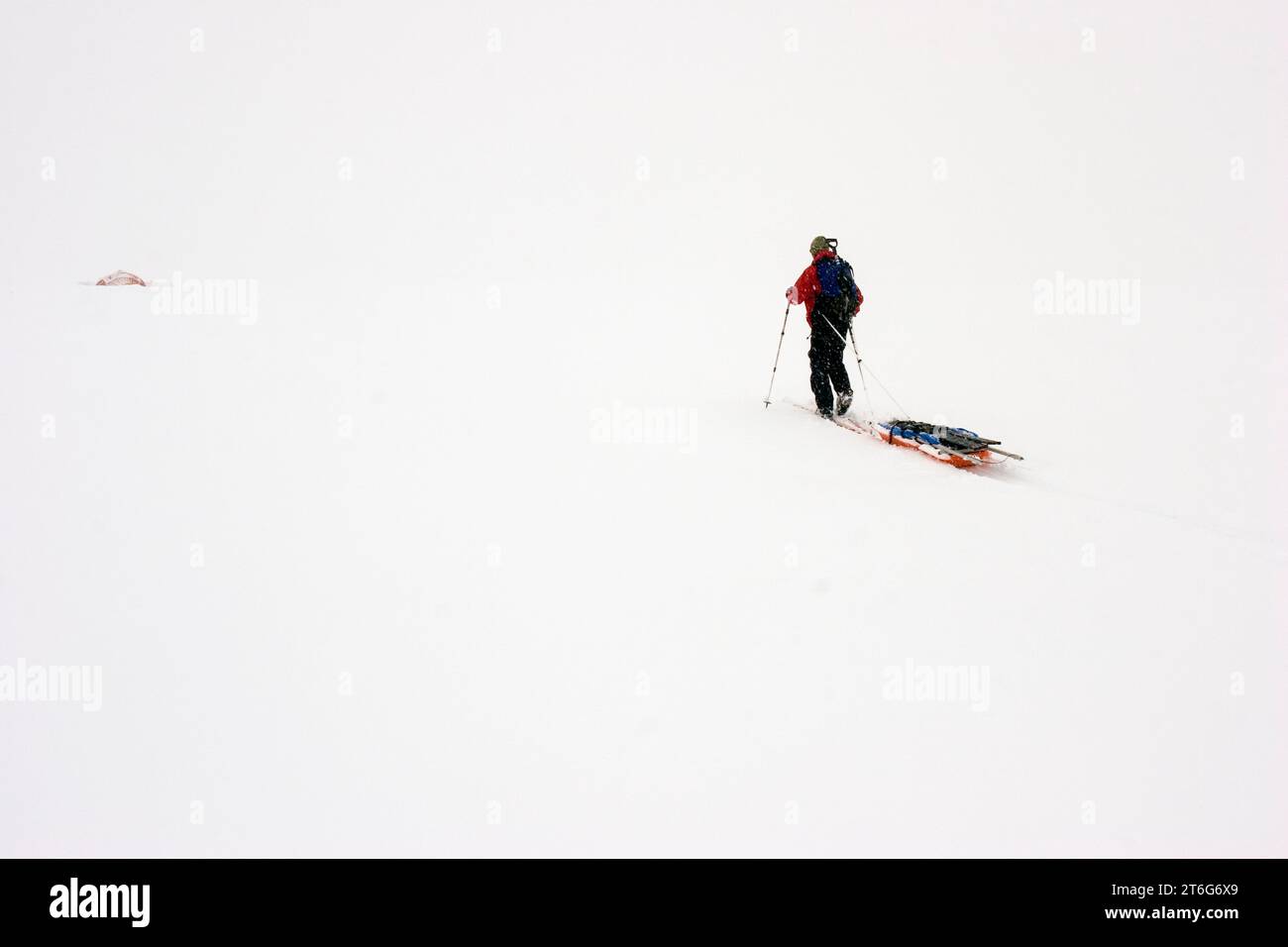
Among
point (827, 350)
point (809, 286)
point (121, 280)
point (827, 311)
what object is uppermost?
point (121, 280)

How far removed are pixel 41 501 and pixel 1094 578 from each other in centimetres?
728

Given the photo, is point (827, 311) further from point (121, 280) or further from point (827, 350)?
point (121, 280)

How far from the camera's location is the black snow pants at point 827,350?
350 inches

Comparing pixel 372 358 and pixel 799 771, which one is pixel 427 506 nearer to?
pixel 799 771

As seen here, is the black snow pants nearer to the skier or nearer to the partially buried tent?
the skier

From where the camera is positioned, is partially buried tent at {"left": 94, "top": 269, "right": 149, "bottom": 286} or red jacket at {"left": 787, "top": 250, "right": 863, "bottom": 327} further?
partially buried tent at {"left": 94, "top": 269, "right": 149, "bottom": 286}

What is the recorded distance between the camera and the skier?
28.6 ft

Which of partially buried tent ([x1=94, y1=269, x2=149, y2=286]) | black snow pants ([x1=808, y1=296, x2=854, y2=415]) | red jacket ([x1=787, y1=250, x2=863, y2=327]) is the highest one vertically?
partially buried tent ([x1=94, y1=269, x2=149, y2=286])

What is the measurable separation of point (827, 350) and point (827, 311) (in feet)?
1.59

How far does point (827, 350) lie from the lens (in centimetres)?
909

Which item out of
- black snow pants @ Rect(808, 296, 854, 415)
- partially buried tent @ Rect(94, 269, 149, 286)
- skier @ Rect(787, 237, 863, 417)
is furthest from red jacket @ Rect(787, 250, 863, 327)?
partially buried tent @ Rect(94, 269, 149, 286)

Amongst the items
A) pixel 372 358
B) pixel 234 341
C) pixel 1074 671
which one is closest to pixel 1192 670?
pixel 1074 671

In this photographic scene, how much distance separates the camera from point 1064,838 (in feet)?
9.67

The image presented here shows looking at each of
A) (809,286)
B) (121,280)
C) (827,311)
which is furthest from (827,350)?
(121,280)
